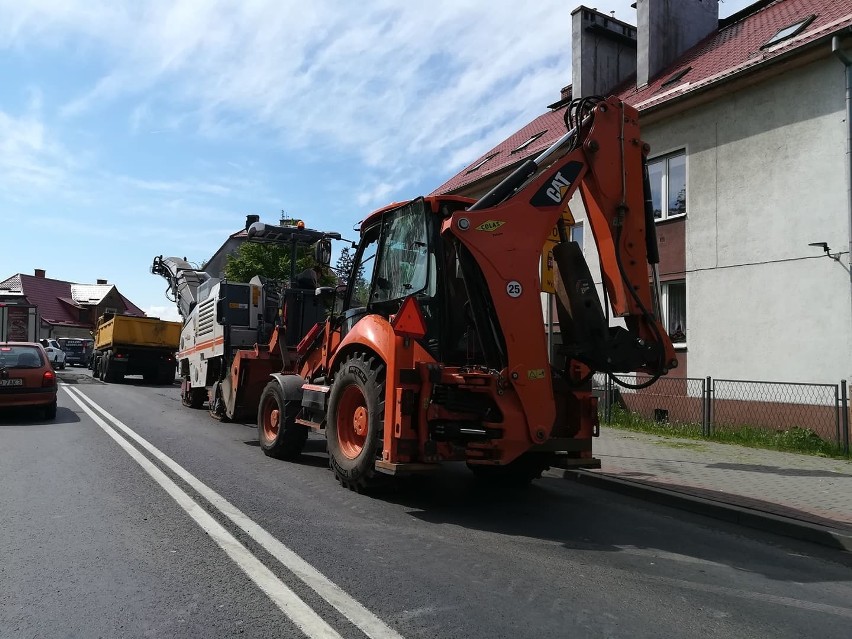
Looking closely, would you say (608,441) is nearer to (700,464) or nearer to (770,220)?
(700,464)

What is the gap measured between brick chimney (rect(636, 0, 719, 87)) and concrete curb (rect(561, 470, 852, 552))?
13060 mm

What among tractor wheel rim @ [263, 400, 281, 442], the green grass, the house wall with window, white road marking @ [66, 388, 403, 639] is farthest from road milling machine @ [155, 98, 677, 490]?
the house wall with window

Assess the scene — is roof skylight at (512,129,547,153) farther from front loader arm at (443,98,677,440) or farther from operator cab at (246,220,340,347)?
front loader arm at (443,98,677,440)

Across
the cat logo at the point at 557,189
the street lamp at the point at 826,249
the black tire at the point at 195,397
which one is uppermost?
the street lamp at the point at 826,249

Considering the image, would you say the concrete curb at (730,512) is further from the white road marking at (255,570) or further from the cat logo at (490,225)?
the white road marking at (255,570)

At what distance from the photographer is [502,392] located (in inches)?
218

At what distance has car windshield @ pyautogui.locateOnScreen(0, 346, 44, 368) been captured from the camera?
1242 centimetres

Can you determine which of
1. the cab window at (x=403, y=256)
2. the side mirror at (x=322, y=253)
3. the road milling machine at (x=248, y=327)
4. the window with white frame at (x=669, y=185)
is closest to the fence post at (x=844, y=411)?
the window with white frame at (x=669, y=185)

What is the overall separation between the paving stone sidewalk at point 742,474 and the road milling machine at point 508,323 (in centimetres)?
180

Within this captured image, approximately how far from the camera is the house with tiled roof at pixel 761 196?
1102 cm

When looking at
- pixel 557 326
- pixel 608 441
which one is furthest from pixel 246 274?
pixel 557 326

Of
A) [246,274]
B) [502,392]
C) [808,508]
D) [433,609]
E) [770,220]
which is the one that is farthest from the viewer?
[246,274]

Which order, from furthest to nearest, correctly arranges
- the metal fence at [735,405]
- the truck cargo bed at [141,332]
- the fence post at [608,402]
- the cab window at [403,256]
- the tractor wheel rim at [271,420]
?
1. the truck cargo bed at [141,332]
2. the fence post at [608,402]
3. the metal fence at [735,405]
4. the tractor wheel rim at [271,420]
5. the cab window at [403,256]

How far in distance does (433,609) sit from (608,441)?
26.2 feet
